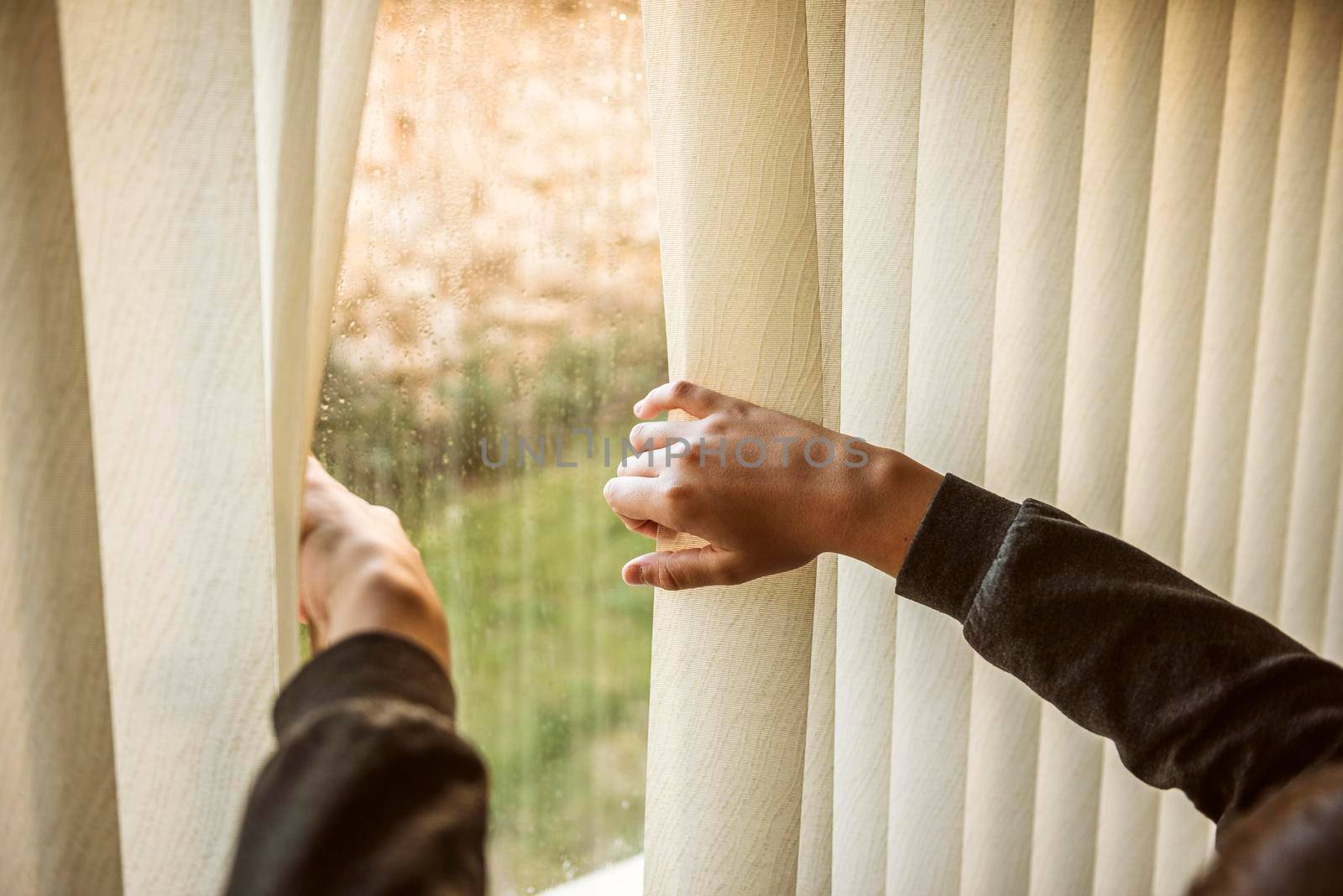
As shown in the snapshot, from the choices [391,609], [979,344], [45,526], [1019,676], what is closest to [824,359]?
[979,344]

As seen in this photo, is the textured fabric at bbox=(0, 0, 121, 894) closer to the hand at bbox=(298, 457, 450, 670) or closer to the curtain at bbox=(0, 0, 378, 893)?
the curtain at bbox=(0, 0, 378, 893)

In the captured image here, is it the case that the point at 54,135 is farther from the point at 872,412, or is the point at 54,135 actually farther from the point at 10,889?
the point at 872,412

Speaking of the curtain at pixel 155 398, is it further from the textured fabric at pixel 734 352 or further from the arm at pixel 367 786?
the textured fabric at pixel 734 352

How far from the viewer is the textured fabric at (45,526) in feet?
1.50

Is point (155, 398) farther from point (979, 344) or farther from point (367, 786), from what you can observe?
point (979, 344)

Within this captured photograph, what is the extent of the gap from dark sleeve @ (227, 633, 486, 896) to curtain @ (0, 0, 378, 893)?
Result: 152 mm

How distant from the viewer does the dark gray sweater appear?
0.37 meters

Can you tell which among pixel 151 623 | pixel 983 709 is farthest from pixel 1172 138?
pixel 151 623

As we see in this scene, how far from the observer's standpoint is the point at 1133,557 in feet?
2.11

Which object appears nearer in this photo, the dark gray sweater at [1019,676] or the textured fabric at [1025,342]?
the dark gray sweater at [1019,676]

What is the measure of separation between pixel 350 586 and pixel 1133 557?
0.55m

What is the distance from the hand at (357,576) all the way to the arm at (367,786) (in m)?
0.03

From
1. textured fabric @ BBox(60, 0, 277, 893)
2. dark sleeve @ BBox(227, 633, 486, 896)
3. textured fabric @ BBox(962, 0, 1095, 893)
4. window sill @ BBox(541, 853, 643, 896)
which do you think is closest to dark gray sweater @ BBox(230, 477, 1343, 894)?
dark sleeve @ BBox(227, 633, 486, 896)

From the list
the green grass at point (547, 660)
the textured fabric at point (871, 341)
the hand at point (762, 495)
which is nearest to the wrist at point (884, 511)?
the hand at point (762, 495)
